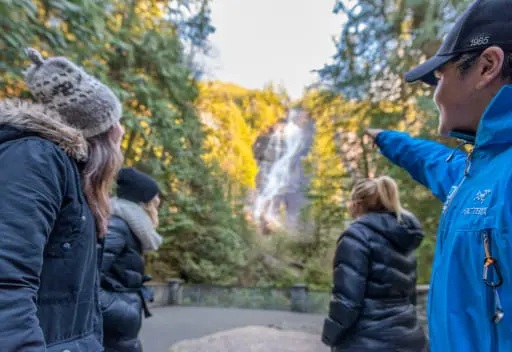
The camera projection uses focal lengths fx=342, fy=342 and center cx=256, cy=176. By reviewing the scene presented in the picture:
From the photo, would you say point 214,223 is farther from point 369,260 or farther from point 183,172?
point 369,260

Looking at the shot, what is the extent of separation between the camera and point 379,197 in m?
2.62

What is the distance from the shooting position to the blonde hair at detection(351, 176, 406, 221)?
2.60 metres

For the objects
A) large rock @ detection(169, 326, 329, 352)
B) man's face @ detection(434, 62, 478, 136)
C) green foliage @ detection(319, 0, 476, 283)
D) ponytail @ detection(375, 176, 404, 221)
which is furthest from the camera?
green foliage @ detection(319, 0, 476, 283)

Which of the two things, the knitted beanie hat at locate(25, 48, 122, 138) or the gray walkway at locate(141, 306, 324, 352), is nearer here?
the knitted beanie hat at locate(25, 48, 122, 138)

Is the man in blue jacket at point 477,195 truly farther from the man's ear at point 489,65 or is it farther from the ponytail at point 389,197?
the ponytail at point 389,197

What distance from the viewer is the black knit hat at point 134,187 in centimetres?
248

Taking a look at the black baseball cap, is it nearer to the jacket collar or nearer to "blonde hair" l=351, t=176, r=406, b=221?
the jacket collar

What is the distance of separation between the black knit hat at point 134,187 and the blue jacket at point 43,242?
1.20m

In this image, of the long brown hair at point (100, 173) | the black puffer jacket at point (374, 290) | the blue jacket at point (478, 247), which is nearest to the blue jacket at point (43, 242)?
the long brown hair at point (100, 173)

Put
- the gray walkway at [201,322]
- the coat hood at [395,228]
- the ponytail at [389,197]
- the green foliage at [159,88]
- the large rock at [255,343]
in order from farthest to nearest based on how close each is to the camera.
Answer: the gray walkway at [201,322]
the large rock at [255,343]
the green foliage at [159,88]
the ponytail at [389,197]
the coat hood at [395,228]

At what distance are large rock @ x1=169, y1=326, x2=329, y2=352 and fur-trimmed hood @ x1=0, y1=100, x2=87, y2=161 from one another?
5.03 metres

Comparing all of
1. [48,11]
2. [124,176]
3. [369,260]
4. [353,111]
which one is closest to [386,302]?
[369,260]

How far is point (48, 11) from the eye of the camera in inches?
119

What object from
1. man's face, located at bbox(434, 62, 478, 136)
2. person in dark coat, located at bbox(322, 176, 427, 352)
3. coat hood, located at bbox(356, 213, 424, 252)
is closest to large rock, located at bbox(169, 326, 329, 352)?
person in dark coat, located at bbox(322, 176, 427, 352)
